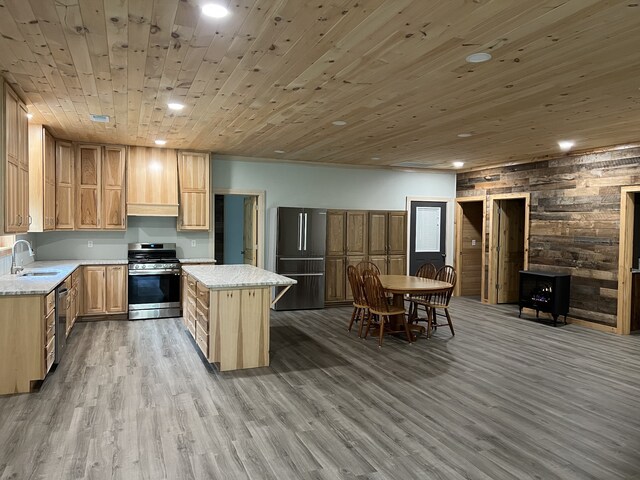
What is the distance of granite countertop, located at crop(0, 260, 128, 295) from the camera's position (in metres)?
3.90

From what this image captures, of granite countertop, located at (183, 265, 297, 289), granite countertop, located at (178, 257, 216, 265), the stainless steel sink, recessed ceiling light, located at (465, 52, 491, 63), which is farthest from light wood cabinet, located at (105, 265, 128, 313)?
recessed ceiling light, located at (465, 52, 491, 63)

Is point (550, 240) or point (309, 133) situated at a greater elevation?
point (309, 133)

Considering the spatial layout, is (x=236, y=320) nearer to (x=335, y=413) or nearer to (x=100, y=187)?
(x=335, y=413)

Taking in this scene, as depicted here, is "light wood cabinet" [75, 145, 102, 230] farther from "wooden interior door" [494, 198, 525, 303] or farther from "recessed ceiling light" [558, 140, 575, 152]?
"wooden interior door" [494, 198, 525, 303]

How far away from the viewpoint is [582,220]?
6.80 metres

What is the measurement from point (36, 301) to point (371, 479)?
10.2 feet

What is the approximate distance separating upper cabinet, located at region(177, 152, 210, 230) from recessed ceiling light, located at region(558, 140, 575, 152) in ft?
16.8

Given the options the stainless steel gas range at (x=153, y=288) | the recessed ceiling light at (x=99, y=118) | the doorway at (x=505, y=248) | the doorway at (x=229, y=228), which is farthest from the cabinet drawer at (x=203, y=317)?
the doorway at (x=505, y=248)

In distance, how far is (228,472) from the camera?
2.68m

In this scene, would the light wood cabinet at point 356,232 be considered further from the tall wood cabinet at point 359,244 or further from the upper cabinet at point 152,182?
the upper cabinet at point 152,182

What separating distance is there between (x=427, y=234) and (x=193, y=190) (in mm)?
4615

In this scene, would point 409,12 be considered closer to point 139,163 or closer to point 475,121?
point 475,121

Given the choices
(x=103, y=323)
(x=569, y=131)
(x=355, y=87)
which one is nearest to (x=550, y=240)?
(x=569, y=131)

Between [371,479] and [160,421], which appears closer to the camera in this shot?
[371,479]
